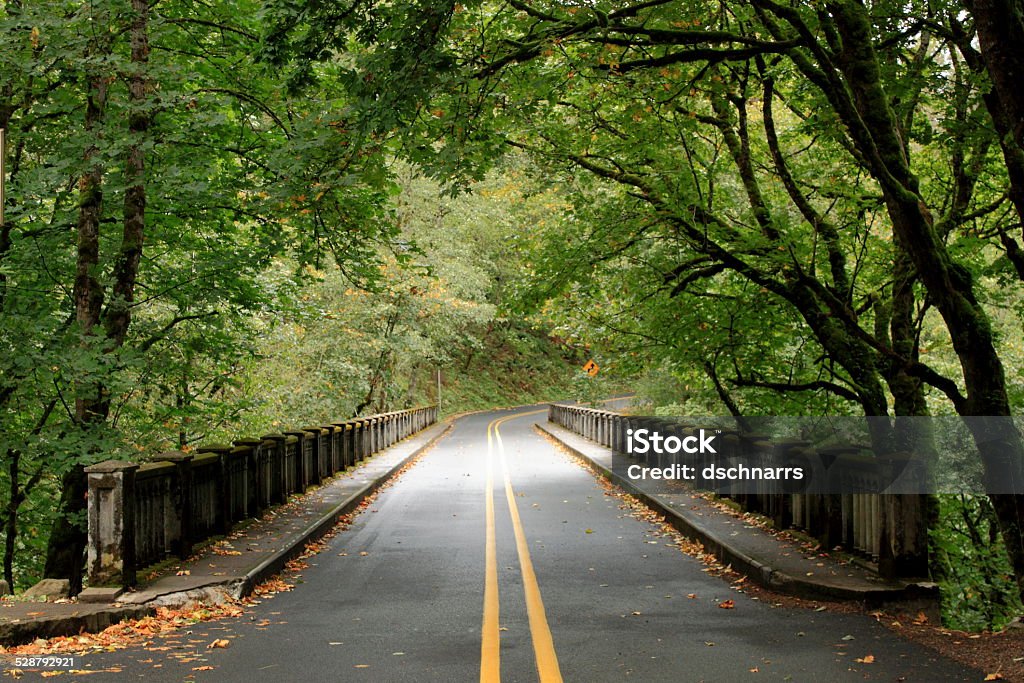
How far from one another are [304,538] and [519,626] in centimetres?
478

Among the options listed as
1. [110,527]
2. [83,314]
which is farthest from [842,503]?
[83,314]

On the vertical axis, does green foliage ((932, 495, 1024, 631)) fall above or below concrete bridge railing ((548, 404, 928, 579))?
below

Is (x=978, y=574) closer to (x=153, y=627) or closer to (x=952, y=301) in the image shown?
(x=952, y=301)

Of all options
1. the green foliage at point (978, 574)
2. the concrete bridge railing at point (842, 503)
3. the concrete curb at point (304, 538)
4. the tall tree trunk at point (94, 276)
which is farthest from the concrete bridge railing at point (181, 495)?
the green foliage at point (978, 574)

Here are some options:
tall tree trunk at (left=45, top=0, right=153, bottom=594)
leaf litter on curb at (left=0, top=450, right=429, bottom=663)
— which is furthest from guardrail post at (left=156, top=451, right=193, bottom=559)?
tall tree trunk at (left=45, top=0, right=153, bottom=594)

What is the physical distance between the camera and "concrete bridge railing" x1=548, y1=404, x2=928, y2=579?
790cm

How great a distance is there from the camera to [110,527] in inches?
316

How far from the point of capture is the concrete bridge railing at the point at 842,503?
790 cm

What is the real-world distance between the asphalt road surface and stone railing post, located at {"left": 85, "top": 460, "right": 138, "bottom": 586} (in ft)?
4.05

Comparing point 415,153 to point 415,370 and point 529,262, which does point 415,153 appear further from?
point 415,370

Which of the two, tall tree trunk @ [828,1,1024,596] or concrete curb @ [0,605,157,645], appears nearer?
concrete curb @ [0,605,157,645]

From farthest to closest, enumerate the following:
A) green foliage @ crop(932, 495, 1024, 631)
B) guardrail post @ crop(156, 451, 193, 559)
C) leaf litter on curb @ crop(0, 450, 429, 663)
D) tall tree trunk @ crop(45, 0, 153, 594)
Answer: green foliage @ crop(932, 495, 1024, 631) < tall tree trunk @ crop(45, 0, 153, 594) < guardrail post @ crop(156, 451, 193, 559) < leaf litter on curb @ crop(0, 450, 429, 663)

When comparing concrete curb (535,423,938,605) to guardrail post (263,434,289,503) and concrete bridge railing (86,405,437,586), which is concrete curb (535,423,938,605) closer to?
concrete bridge railing (86,405,437,586)

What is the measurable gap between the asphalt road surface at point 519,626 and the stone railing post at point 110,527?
1.23 m
